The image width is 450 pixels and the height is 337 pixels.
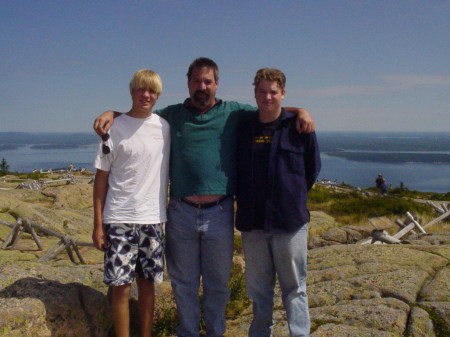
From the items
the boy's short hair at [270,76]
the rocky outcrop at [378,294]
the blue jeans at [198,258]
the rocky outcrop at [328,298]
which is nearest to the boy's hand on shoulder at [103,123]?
the blue jeans at [198,258]

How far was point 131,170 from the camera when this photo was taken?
13.3ft

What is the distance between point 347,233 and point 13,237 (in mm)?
9011

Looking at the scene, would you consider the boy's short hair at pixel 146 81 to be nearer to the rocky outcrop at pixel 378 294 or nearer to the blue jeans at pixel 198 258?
the blue jeans at pixel 198 258

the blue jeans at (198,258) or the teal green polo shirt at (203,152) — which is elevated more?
the teal green polo shirt at (203,152)

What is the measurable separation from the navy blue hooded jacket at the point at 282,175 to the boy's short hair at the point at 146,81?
35.1 inches

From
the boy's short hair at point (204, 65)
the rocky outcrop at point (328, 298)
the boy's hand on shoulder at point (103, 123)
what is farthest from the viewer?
the boy's short hair at point (204, 65)

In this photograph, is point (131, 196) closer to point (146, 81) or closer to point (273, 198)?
point (146, 81)

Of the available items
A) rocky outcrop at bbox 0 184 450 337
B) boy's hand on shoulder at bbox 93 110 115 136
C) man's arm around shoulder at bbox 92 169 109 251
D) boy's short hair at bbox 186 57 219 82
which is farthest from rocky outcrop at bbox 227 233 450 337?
boy's short hair at bbox 186 57 219 82

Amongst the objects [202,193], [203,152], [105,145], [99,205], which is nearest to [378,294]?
[202,193]

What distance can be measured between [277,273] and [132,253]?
1.41m

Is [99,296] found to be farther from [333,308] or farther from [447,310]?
[447,310]

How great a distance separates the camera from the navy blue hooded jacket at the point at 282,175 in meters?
4.12

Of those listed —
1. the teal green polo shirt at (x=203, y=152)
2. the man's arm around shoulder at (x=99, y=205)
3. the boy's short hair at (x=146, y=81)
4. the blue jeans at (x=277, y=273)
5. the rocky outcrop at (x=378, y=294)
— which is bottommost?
the rocky outcrop at (x=378, y=294)

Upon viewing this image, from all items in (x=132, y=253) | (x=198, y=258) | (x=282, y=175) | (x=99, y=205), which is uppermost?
(x=282, y=175)
